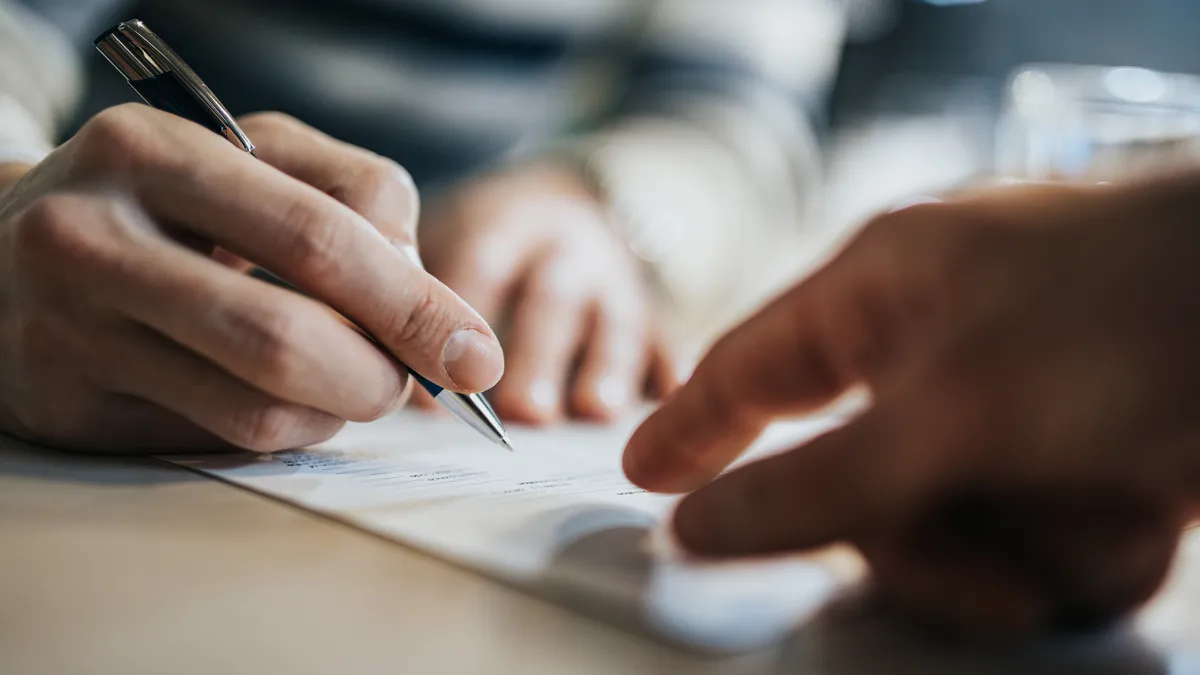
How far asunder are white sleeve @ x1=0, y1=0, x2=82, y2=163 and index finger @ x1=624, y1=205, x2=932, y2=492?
47 centimetres

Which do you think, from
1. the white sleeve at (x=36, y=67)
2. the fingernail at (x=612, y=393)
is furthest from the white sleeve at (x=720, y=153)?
the white sleeve at (x=36, y=67)

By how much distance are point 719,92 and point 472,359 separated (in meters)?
0.97

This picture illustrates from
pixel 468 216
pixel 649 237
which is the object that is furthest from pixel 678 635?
pixel 649 237

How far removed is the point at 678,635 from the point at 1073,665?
0.27ft

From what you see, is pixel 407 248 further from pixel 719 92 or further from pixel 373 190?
pixel 719 92

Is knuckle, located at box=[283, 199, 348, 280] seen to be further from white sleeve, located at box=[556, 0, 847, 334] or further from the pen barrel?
white sleeve, located at box=[556, 0, 847, 334]

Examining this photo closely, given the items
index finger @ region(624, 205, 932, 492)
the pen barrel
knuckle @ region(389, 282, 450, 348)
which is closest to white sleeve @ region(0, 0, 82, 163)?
the pen barrel

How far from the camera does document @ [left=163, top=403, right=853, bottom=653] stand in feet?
0.71

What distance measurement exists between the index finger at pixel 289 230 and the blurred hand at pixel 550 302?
7.9 inches

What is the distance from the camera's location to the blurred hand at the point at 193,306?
0.33 metres

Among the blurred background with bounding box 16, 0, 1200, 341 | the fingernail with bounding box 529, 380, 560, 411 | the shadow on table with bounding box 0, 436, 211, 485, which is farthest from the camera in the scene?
the blurred background with bounding box 16, 0, 1200, 341

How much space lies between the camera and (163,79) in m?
0.35

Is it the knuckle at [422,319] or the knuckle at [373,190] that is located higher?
the knuckle at [373,190]

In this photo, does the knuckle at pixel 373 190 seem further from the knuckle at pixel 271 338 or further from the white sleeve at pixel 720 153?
the white sleeve at pixel 720 153
